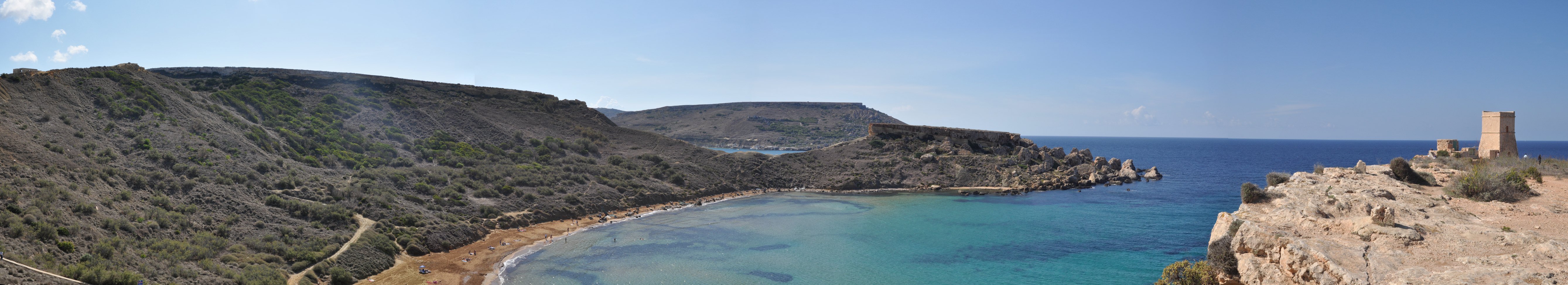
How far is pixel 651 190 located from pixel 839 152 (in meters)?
21.9

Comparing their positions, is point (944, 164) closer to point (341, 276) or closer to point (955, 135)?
point (955, 135)

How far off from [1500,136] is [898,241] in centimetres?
2391

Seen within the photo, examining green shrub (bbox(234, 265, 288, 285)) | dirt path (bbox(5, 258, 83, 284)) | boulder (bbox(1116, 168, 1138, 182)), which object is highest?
dirt path (bbox(5, 258, 83, 284))

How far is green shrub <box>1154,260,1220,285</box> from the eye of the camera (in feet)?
46.3

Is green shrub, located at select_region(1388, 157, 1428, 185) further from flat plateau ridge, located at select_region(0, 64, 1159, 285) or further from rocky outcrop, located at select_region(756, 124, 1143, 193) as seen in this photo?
rocky outcrop, located at select_region(756, 124, 1143, 193)

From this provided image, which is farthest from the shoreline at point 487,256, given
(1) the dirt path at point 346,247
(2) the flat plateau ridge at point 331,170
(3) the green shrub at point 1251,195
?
(3) the green shrub at point 1251,195

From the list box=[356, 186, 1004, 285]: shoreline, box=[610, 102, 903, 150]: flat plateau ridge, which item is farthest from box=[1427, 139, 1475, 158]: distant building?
box=[610, 102, 903, 150]: flat plateau ridge

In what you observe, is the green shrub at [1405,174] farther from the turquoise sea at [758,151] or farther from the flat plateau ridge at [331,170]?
the turquoise sea at [758,151]

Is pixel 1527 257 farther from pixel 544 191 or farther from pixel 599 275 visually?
pixel 544 191

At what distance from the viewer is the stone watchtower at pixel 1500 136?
25125mm

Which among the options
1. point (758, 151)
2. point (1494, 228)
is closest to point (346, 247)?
point (1494, 228)

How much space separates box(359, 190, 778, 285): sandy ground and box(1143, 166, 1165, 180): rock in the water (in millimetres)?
50806

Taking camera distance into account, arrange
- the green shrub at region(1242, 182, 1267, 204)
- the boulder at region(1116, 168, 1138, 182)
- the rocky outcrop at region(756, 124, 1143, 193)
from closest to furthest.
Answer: the green shrub at region(1242, 182, 1267, 204)
the rocky outcrop at region(756, 124, 1143, 193)
the boulder at region(1116, 168, 1138, 182)

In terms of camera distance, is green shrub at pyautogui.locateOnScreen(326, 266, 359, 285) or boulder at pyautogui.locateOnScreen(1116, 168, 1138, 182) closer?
green shrub at pyautogui.locateOnScreen(326, 266, 359, 285)
